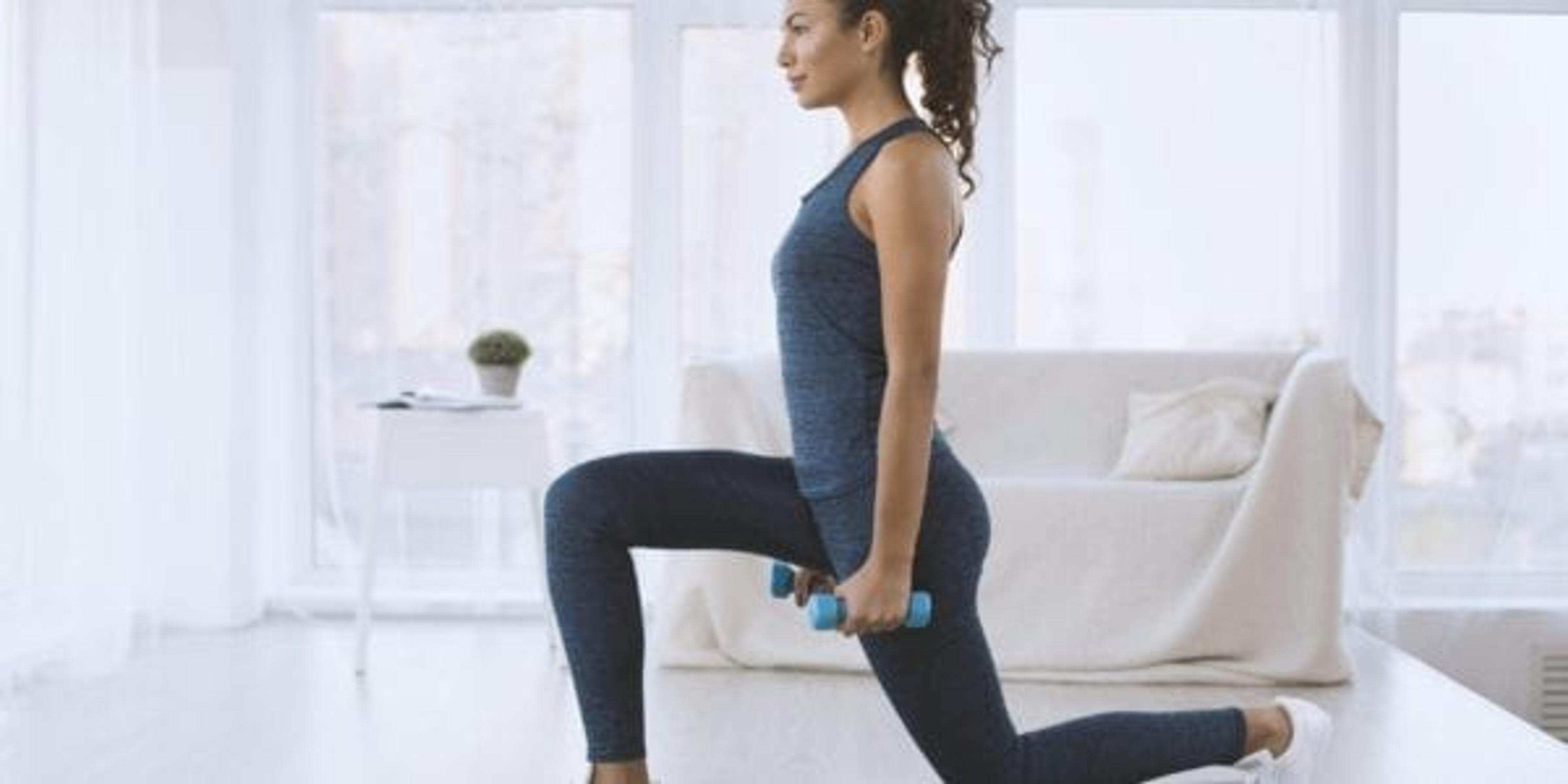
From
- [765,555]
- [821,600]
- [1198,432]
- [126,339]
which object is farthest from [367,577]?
[821,600]

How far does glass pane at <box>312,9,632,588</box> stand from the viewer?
5258 millimetres

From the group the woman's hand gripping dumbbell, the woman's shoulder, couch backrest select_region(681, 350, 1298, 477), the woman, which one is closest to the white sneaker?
the woman

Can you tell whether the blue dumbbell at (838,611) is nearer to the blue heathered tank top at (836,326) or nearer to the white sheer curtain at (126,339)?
the blue heathered tank top at (836,326)

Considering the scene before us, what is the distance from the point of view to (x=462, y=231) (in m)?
5.29

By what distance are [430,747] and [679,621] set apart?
35.9 inches

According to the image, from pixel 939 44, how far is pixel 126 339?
2.86 m

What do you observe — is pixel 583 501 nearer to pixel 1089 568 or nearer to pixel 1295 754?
pixel 1295 754

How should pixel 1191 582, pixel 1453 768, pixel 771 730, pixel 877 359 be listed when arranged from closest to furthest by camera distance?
pixel 877 359, pixel 1453 768, pixel 771 730, pixel 1191 582

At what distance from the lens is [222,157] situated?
5.04 m

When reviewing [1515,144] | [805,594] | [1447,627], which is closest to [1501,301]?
[1515,144]

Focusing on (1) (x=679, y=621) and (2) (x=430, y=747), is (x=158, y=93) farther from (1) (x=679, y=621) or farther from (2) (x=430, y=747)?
(2) (x=430, y=747)

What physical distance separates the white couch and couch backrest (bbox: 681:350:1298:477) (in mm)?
579

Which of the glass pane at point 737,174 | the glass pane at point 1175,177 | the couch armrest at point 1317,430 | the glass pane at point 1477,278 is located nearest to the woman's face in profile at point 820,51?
the couch armrest at point 1317,430

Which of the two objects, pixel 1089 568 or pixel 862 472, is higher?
pixel 862 472
